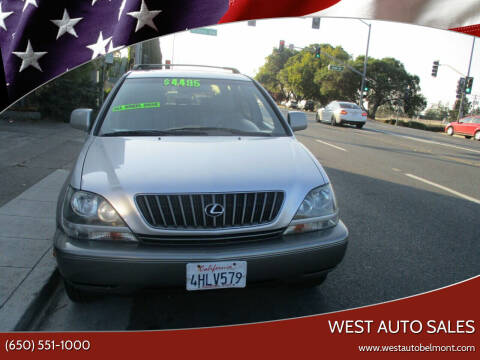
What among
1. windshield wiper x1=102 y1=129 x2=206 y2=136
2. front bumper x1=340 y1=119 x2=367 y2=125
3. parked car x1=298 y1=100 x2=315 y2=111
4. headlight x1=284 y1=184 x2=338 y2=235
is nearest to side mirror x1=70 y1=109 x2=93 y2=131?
windshield wiper x1=102 y1=129 x2=206 y2=136

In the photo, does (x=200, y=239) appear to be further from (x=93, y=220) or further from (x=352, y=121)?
(x=352, y=121)

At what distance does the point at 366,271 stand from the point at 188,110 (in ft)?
6.70

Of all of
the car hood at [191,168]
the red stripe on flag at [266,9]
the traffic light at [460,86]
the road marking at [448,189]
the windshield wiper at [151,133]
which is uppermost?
the red stripe on flag at [266,9]

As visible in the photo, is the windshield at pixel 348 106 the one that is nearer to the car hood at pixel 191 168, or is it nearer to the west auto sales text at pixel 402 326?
the car hood at pixel 191 168

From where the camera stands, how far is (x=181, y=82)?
4004mm

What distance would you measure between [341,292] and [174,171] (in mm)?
1581

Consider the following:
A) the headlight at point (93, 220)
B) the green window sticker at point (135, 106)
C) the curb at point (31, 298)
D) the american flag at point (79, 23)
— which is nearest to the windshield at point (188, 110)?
the green window sticker at point (135, 106)

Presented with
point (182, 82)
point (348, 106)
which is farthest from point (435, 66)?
point (348, 106)

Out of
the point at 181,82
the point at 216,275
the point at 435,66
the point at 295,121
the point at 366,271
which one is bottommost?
the point at 366,271

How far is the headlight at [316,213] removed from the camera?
265 centimetres

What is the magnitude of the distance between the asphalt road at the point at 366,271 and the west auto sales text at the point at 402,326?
43cm

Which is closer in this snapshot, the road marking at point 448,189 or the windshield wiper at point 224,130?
the windshield wiper at point 224,130

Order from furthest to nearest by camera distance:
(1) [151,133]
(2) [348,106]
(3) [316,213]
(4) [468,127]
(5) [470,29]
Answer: (4) [468,127]
(2) [348,106]
(1) [151,133]
(3) [316,213]
(5) [470,29]

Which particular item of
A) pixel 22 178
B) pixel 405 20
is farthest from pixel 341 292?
pixel 22 178
